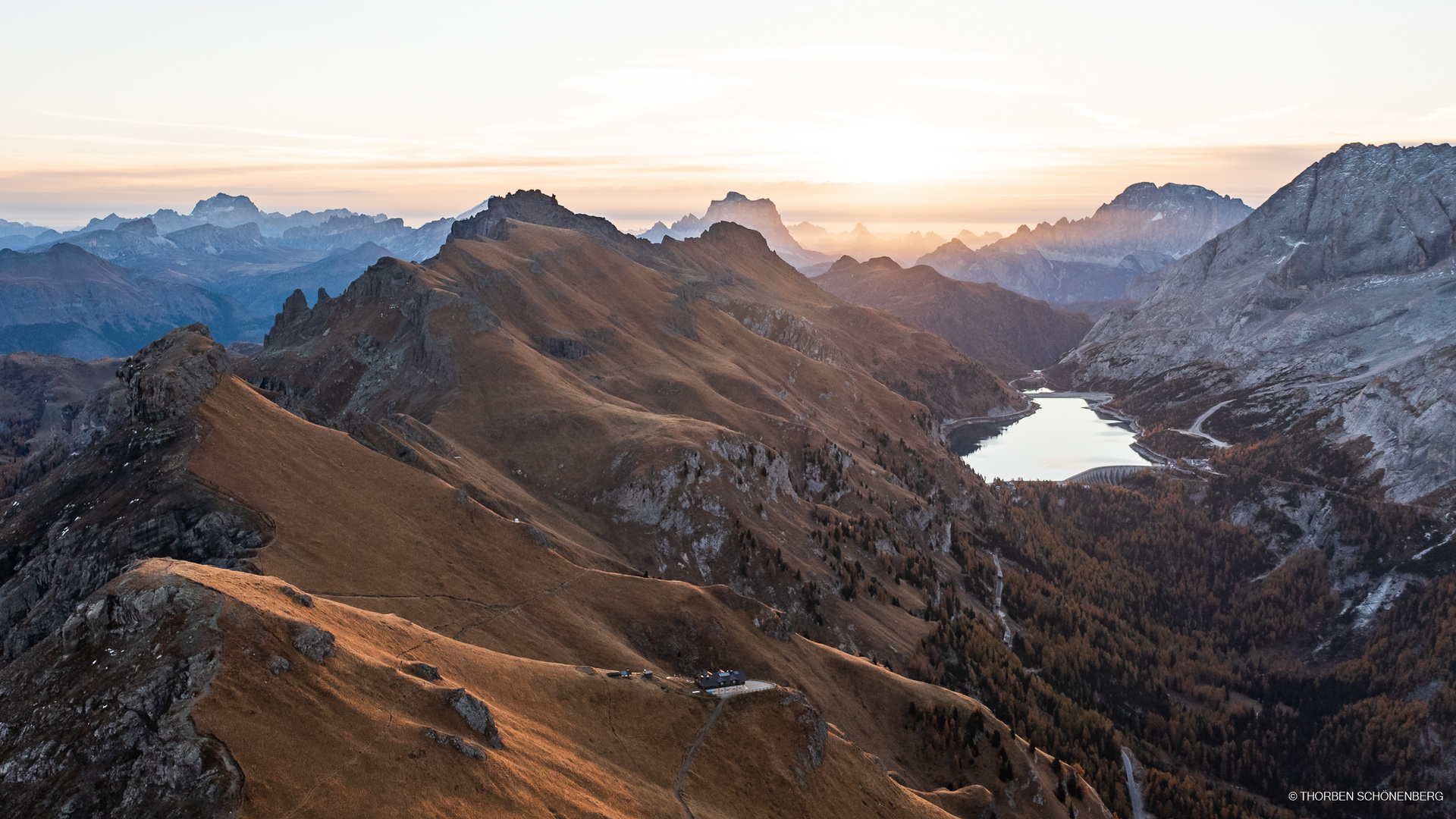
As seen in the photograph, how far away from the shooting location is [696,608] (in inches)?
4377

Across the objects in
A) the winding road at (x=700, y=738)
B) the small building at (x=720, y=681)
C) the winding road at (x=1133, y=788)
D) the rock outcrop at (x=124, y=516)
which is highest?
the rock outcrop at (x=124, y=516)

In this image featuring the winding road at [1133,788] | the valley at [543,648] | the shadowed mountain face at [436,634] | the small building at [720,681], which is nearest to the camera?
the shadowed mountain face at [436,634]

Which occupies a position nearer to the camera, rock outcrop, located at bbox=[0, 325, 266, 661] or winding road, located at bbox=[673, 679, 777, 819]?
winding road, located at bbox=[673, 679, 777, 819]

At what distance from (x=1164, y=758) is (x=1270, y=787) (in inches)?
772

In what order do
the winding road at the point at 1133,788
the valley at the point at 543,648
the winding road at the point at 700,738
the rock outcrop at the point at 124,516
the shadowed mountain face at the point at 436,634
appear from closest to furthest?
the shadowed mountain face at the point at 436,634 < the valley at the point at 543,648 < the winding road at the point at 700,738 < the rock outcrop at the point at 124,516 < the winding road at the point at 1133,788

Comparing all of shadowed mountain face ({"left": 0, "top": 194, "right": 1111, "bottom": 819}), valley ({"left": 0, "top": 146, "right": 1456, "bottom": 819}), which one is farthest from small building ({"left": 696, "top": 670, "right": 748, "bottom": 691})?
shadowed mountain face ({"left": 0, "top": 194, "right": 1111, "bottom": 819})

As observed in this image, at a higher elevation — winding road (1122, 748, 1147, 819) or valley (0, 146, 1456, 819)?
valley (0, 146, 1456, 819)

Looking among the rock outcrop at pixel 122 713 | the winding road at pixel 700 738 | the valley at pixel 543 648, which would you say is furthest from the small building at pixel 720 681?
the rock outcrop at pixel 122 713

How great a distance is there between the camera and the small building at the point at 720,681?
86.1 m

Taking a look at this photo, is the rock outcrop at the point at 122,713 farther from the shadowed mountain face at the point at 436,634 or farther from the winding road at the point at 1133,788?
the winding road at the point at 1133,788

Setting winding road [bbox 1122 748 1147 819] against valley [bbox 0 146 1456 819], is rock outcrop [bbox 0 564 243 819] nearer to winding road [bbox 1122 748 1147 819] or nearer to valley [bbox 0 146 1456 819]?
valley [bbox 0 146 1456 819]

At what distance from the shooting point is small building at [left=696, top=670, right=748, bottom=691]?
86.1 metres

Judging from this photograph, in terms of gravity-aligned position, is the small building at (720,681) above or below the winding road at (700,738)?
above

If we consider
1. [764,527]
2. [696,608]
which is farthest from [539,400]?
[696,608]
